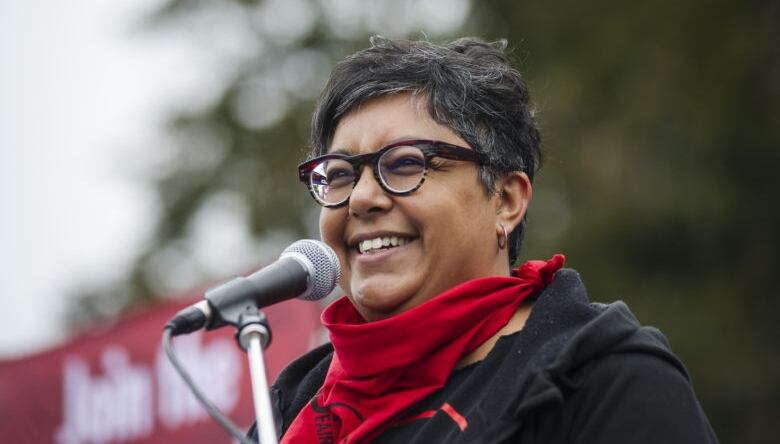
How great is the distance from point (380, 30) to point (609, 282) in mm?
5277

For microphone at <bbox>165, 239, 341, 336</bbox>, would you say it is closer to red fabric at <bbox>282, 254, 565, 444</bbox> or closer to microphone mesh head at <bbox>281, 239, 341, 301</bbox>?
microphone mesh head at <bbox>281, 239, 341, 301</bbox>

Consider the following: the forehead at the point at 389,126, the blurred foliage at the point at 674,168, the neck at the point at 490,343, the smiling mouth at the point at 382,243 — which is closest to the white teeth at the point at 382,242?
the smiling mouth at the point at 382,243

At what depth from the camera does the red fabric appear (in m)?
2.93

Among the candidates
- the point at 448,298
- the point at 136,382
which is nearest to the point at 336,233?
the point at 448,298

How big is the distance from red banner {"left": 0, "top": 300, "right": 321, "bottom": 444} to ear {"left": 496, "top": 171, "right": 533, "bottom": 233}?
103 inches

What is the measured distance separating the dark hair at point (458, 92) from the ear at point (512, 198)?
31mm

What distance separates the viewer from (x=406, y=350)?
296 cm

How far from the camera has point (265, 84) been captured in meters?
16.6

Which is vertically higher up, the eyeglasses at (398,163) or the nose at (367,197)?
the eyeglasses at (398,163)

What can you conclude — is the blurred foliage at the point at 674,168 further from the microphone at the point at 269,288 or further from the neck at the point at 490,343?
the microphone at the point at 269,288

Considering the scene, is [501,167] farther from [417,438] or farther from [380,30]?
[380,30]

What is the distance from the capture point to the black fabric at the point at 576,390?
100 inches

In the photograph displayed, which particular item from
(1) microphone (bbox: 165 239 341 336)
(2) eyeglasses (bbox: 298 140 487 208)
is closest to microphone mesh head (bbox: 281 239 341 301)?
(1) microphone (bbox: 165 239 341 336)

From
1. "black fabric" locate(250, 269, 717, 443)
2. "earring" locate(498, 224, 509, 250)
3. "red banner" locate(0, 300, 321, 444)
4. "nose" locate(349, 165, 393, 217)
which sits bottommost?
"red banner" locate(0, 300, 321, 444)
